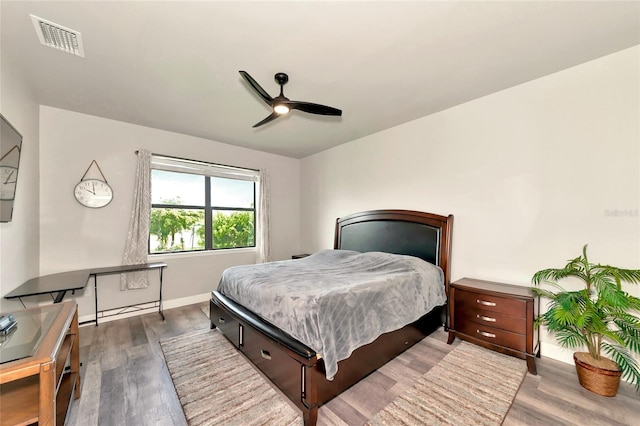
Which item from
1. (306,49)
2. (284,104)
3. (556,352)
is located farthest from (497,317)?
(306,49)

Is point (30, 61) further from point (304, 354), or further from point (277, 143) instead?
point (304, 354)

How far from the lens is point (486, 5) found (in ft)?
5.49

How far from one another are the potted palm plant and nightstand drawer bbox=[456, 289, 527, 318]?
0.57 feet

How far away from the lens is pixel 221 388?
203 centimetres

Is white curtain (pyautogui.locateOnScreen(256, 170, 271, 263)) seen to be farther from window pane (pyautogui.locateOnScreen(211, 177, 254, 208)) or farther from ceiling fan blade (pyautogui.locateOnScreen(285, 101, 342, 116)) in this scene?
ceiling fan blade (pyautogui.locateOnScreen(285, 101, 342, 116))

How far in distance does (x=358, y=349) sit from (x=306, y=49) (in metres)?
2.43

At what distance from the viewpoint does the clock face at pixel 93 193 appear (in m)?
3.29

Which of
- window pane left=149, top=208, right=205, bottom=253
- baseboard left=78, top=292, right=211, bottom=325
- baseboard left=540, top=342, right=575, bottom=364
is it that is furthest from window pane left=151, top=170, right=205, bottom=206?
baseboard left=540, top=342, right=575, bottom=364

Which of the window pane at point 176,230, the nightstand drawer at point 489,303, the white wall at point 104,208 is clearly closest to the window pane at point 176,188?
the window pane at point 176,230

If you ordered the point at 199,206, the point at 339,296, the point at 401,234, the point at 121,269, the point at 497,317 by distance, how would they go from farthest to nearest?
1. the point at 199,206
2. the point at 401,234
3. the point at 121,269
4. the point at 497,317
5. the point at 339,296

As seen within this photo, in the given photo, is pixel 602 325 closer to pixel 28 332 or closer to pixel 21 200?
pixel 28 332

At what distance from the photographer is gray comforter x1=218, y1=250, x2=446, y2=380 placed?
1834mm

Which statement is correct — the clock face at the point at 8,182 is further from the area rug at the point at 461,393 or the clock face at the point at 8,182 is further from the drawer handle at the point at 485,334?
the drawer handle at the point at 485,334

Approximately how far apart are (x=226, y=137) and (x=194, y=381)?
340cm
